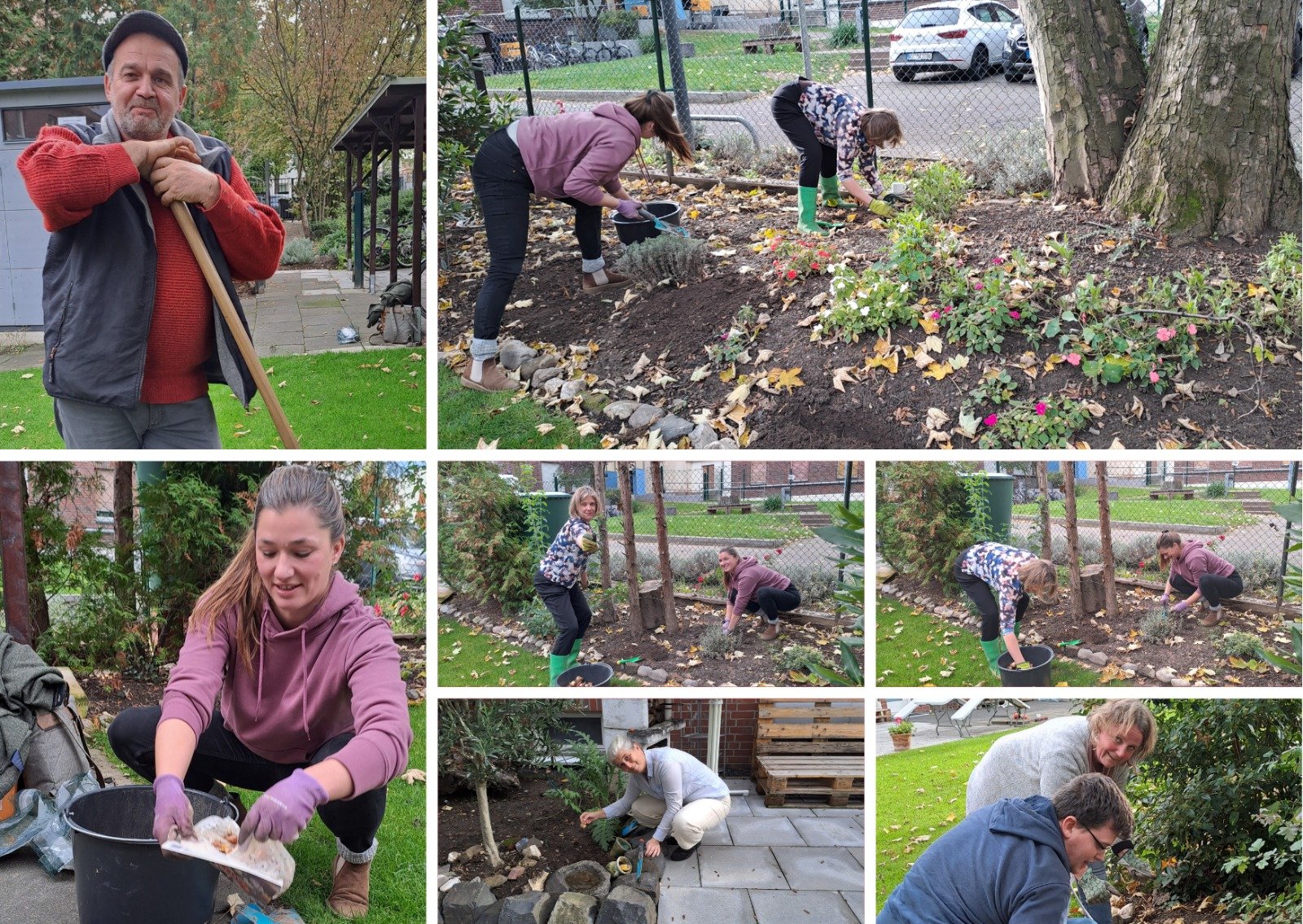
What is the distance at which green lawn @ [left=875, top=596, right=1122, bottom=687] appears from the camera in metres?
3.39

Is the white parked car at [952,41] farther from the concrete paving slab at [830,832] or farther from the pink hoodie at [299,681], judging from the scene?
the pink hoodie at [299,681]

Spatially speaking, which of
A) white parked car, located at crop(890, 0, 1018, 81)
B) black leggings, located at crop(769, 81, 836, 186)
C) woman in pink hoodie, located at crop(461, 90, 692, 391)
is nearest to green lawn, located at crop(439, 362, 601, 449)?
woman in pink hoodie, located at crop(461, 90, 692, 391)

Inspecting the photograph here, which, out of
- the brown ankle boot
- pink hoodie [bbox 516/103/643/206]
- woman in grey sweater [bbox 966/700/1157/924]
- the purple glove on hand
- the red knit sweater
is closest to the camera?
the purple glove on hand

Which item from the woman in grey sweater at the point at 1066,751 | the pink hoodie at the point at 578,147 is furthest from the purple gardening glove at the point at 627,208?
the woman in grey sweater at the point at 1066,751

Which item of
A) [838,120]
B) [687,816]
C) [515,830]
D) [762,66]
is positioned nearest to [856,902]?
[687,816]

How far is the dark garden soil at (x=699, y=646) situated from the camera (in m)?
3.54

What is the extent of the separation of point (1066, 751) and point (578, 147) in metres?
2.79

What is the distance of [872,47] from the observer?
18.2 ft

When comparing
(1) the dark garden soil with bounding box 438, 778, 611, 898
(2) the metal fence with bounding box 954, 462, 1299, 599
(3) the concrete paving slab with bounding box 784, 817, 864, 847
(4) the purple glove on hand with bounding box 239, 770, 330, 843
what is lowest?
(3) the concrete paving slab with bounding box 784, 817, 864, 847

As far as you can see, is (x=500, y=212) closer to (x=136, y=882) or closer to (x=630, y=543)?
(x=630, y=543)

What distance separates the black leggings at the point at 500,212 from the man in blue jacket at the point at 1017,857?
261cm

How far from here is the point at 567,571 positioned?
3.52 meters

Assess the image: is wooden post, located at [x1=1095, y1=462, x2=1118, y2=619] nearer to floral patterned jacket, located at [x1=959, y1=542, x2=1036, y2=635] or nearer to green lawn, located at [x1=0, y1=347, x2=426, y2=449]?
floral patterned jacket, located at [x1=959, y1=542, x2=1036, y2=635]

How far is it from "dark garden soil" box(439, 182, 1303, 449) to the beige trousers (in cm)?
137
